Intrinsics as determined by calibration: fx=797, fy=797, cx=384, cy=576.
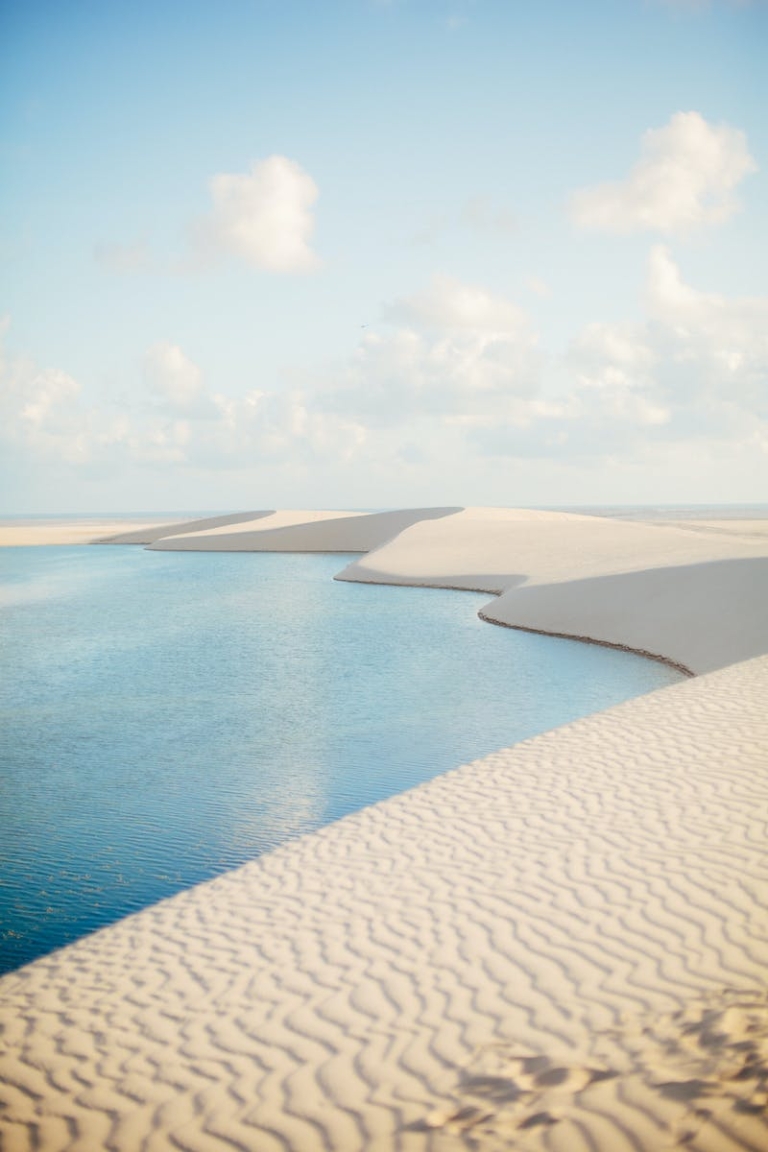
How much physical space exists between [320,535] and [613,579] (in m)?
29.0

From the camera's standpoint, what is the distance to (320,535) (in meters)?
45.2

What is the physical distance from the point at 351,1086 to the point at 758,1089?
4.42 feet

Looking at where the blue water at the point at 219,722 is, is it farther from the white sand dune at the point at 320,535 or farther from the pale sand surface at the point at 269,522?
the pale sand surface at the point at 269,522

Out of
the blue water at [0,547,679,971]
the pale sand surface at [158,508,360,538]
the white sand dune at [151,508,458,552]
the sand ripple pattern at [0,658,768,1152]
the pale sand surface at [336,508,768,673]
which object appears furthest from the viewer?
the pale sand surface at [158,508,360,538]

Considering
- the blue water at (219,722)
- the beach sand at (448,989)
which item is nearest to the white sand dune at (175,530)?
the blue water at (219,722)

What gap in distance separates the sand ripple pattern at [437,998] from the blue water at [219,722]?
0.92m

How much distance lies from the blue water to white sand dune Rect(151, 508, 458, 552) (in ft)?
77.3

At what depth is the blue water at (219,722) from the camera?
5625 millimetres

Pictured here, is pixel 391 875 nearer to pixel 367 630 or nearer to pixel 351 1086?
pixel 351 1086

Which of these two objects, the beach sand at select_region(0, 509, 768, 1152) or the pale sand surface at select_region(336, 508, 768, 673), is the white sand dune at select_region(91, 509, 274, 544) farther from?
the beach sand at select_region(0, 509, 768, 1152)

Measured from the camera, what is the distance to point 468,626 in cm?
1700

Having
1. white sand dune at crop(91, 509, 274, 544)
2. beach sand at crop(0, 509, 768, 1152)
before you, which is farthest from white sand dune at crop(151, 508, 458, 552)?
beach sand at crop(0, 509, 768, 1152)

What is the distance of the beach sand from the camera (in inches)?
103

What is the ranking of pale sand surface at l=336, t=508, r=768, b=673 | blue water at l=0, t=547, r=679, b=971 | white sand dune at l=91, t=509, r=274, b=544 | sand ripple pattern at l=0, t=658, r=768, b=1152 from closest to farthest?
sand ripple pattern at l=0, t=658, r=768, b=1152 < blue water at l=0, t=547, r=679, b=971 < pale sand surface at l=336, t=508, r=768, b=673 < white sand dune at l=91, t=509, r=274, b=544
